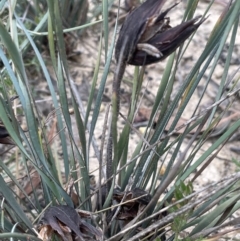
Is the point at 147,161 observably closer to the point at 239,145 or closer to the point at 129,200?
the point at 129,200

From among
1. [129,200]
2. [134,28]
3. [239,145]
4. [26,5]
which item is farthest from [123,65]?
[26,5]

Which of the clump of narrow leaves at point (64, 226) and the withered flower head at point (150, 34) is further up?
the withered flower head at point (150, 34)

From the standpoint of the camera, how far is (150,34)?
610 millimetres

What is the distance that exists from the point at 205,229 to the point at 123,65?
28 cm

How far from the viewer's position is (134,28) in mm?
611

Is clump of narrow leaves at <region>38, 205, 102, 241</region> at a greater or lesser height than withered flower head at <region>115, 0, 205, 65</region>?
lesser

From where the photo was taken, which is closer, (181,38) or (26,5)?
(181,38)

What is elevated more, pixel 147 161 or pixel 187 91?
pixel 187 91

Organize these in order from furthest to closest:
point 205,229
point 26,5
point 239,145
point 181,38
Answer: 1. point 26,5
2. point 239,145
3. point 205,229
4. point 181,38

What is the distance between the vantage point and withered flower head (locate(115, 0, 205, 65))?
60 centimetres

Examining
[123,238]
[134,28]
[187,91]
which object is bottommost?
[123,238]

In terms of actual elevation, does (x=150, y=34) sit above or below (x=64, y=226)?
above

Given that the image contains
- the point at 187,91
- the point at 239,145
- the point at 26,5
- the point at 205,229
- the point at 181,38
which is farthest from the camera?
the point at 26,5

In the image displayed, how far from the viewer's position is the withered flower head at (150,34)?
599 millimetres
